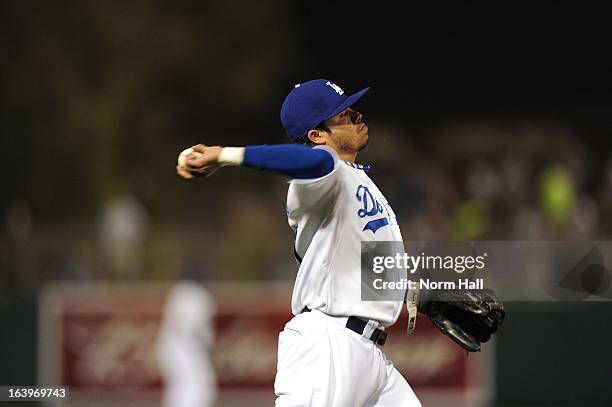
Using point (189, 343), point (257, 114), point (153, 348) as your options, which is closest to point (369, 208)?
point (189, 343)

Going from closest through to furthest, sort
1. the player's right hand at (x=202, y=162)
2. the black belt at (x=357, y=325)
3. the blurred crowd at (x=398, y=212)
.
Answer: the player's right hand at (x=202, y=162) → the black belt at (x=357, y=325) → the blurred crowd at (x=398, y=212)

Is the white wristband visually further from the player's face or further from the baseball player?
the player's face

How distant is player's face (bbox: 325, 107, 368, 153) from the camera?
4344mm

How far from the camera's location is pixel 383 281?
429cm

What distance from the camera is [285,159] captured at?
12.7 ft

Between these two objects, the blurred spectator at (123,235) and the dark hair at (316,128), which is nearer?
the dark hair at (316,128)

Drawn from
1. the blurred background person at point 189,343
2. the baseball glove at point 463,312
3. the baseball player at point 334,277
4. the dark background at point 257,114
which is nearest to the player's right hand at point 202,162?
the baseball player at point 334,277

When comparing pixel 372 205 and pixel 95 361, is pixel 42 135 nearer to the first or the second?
pixel 95 361

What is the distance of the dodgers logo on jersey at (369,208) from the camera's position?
425 cm

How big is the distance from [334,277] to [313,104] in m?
0.64

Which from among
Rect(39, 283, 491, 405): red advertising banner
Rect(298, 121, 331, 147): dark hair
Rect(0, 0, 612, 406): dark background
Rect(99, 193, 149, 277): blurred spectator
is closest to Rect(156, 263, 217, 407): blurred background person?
Rect(39, 283, 491, 405): red advertising banner

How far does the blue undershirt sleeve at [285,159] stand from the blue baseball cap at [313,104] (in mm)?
383

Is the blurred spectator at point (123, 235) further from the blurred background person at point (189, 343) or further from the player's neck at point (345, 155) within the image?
the player's neck at point (345, 155)

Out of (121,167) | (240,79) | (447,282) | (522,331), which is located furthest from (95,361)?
(240,79)
